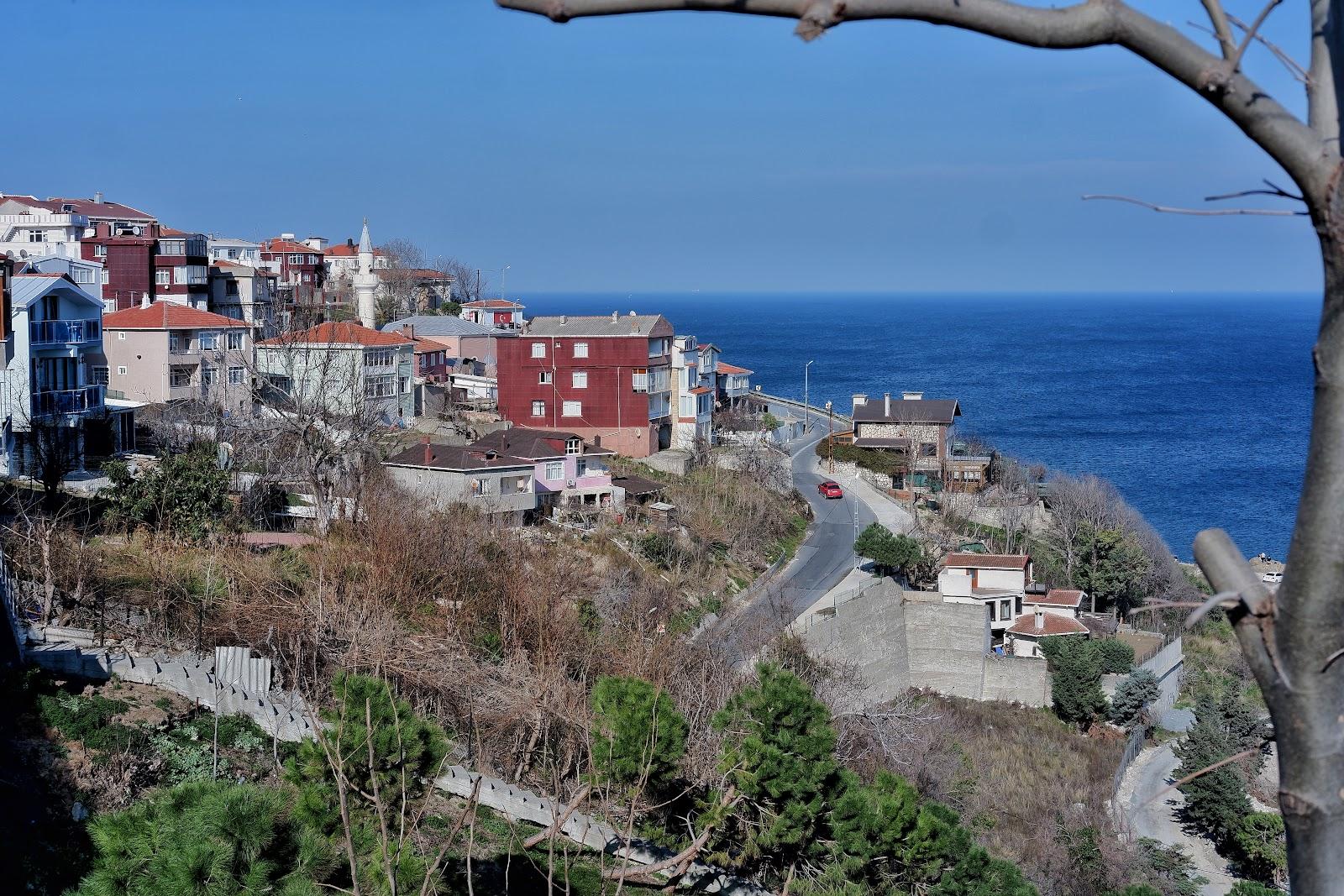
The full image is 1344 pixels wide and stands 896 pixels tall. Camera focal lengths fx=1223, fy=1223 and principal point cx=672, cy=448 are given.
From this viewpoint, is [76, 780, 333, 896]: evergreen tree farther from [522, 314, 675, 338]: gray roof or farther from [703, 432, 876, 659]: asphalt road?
[522, 314, 675, 338]: gray roof

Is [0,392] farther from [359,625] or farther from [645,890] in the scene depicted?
[645,890]

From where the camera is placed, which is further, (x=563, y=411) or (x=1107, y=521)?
(x=563, y=411)

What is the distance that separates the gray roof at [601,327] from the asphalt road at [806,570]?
241 inches

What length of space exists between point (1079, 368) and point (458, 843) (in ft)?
287

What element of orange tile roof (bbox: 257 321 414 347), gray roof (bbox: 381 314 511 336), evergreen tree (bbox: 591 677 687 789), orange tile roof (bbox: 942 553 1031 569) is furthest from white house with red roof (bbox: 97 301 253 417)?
evergreen tree (bbox: 591 677 687 789)

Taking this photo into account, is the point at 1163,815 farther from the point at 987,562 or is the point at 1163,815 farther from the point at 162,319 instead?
the point at 162,319

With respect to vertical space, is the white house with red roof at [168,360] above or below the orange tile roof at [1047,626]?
above

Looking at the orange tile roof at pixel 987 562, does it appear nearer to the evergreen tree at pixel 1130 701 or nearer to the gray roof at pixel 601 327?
the evergreen tree at pixel 1130 701

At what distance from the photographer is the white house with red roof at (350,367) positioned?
28297 mm

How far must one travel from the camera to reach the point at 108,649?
1176 cm

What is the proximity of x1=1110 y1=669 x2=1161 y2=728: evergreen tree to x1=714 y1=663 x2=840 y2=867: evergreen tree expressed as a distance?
550 inches

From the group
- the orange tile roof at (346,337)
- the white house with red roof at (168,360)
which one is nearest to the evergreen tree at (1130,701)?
the orange tile roof at (346,337)

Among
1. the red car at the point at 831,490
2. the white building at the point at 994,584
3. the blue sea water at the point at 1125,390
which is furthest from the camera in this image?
the blue sea water at the point at 1125,390

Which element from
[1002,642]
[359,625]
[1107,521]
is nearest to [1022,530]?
[1107,521]
